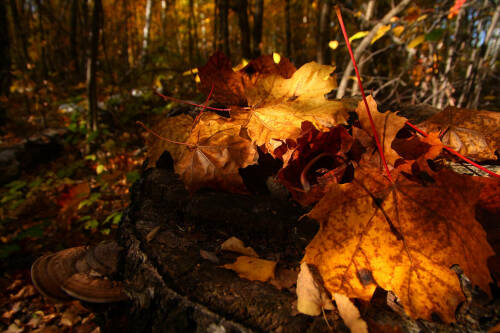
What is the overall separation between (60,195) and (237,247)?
4.21 meters

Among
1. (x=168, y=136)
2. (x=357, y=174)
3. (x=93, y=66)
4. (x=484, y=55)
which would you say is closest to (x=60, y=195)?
(x=93, y=66)

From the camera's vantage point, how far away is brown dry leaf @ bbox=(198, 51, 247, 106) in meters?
0.99

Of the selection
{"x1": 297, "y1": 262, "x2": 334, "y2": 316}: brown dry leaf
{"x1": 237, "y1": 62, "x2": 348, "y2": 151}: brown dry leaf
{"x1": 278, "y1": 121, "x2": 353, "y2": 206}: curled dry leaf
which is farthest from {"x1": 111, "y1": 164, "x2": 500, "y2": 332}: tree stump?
{"x1": 237, "y1": 62, "x2": 348, "y2": 151}: brown dry leaf

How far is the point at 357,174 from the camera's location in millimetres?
689

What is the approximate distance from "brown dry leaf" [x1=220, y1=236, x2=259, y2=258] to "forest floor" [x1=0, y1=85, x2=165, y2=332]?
87 centimetres

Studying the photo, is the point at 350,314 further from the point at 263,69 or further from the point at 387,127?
the point at 263,69

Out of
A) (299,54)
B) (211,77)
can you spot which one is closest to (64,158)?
(211,77)

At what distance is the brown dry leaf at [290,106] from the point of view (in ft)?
2.80

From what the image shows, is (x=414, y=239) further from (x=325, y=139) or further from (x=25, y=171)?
(x=25, y=171)

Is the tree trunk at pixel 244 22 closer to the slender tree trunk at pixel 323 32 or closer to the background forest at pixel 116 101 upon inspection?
the background forest at pixel 116 101

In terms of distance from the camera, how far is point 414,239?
65 cm

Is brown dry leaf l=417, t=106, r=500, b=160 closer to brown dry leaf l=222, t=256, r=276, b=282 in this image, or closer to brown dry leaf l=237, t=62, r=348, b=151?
brown dry leaf l=237, t=62, r=348, b=151

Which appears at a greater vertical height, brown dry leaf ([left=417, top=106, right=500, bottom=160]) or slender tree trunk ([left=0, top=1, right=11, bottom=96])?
slender tree trunk ([left=0, top=1, right=11, bottom=96])

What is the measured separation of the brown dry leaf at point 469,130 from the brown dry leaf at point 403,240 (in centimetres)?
41
